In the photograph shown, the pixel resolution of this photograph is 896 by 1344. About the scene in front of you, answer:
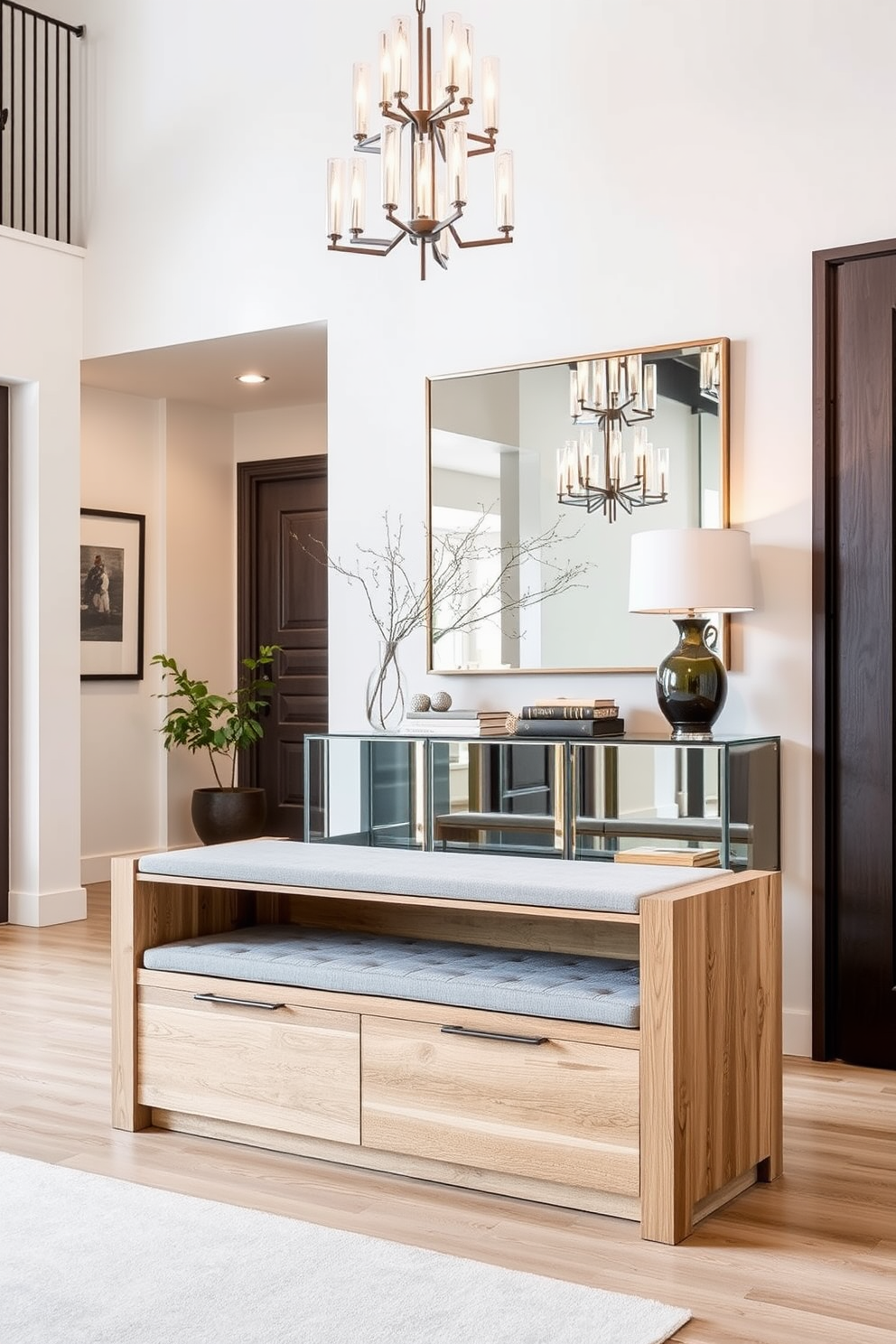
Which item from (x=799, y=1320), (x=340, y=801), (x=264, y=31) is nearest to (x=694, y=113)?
(x=264, y=31)

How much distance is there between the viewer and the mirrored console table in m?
3.98

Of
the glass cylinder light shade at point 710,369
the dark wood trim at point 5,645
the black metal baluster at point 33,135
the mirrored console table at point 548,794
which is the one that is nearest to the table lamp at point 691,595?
the mirrored console table at point 548,794

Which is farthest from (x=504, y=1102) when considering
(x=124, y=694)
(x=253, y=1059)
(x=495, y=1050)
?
(x=124, y=694)

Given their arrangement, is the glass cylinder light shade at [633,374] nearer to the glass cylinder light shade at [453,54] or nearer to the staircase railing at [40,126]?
the glass cylinder light shade at [453,54]

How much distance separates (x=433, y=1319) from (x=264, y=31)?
479cm

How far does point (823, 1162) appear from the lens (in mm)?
3094

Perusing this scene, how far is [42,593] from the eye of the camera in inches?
237

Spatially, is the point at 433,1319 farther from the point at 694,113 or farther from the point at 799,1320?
the point at 694,113

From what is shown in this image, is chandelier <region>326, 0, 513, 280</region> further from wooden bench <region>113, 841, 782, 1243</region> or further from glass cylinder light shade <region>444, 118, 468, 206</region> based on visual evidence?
wooden bench <region>113, 841, 782, 1243</region>

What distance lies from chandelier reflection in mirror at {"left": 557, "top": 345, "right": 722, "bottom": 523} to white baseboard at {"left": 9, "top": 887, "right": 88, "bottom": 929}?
2.92 m

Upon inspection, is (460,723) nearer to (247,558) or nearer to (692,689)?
(692,689)

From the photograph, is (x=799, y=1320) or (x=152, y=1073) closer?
(x=799, y=1320)

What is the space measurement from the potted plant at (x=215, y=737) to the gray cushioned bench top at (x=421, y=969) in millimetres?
3410

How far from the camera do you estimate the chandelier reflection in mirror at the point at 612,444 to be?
4441mm
